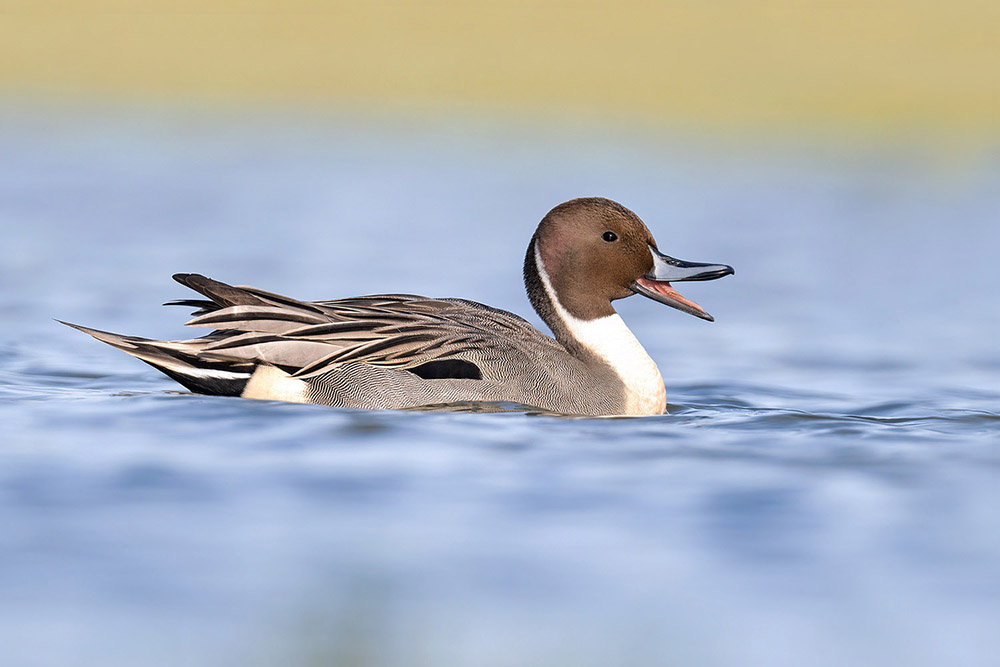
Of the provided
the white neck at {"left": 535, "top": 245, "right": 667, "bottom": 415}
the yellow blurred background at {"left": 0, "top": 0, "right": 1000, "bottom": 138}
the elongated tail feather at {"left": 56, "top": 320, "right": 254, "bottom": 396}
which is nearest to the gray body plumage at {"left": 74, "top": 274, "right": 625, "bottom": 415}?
the elongated tail feather at {"left": 56, "top": 320, "right": 254, "bottom": 396}

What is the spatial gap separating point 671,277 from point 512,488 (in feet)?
7.97

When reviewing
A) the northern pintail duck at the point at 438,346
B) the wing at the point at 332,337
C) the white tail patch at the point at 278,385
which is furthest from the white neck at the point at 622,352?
the white tail patch at the point at 278,385

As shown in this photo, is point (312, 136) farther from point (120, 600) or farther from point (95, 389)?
point (120, 600)

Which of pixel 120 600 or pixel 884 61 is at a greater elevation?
pixel 884 61

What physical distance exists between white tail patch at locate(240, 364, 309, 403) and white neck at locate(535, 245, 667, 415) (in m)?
1.36

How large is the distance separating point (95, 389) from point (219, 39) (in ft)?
48.5

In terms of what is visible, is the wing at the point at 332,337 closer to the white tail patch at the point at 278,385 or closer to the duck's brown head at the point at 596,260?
the white tail patch at the point at 278,385

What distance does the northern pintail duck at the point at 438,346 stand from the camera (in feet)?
21.2

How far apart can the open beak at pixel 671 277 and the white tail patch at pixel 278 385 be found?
173cm

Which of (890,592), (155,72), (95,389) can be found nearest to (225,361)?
(95,389)

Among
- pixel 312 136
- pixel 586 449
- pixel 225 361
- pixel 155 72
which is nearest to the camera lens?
pixel 586 449

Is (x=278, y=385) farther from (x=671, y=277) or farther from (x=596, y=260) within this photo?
(x=671, y=277)

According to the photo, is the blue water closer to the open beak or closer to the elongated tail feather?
the elongated tail feather

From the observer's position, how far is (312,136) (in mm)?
18719
